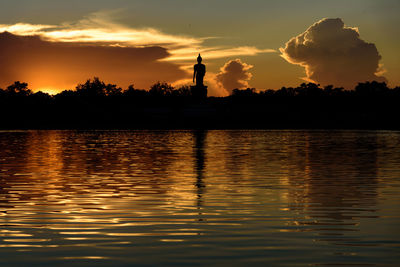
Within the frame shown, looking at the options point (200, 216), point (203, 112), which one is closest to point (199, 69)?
point (203, 112)

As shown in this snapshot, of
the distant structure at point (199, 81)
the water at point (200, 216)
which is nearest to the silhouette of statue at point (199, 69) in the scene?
the distant structure at point (199, 81)

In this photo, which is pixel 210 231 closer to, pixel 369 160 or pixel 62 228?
pixel 62 228

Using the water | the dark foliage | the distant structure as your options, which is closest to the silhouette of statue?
the distant structure

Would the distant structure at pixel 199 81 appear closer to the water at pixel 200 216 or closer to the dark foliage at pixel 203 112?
the dark foliage at pixel 203 112

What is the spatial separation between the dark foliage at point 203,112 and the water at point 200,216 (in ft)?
350

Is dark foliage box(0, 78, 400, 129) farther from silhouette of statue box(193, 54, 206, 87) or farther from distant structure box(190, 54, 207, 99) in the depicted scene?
silhouette of statue box(193, 54, 206, 87)

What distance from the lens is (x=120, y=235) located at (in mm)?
14117

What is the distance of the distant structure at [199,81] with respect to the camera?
12825 centimetres

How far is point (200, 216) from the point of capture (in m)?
16.6

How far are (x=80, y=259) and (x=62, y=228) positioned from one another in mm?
3186

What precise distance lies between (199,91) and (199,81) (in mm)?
5835

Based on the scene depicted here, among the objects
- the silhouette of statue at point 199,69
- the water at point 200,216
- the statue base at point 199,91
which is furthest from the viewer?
the statue base at point 199,91

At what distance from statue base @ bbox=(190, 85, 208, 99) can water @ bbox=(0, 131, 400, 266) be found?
106010 mm

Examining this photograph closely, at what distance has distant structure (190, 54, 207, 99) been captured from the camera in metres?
128
